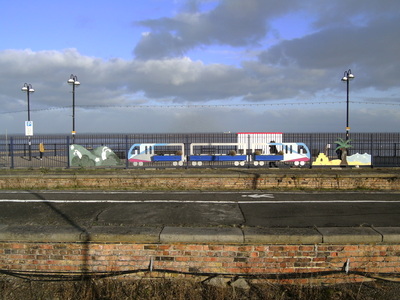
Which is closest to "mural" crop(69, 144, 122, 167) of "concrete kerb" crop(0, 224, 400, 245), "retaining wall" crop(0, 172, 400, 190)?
"retaining wall" crop(0, 172, 400, 190)

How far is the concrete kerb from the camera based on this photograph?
4.70 m

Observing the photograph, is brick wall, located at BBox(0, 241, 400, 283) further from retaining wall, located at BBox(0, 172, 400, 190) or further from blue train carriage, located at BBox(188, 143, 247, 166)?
blue train carriage, located at BBox(188, 143, 247, 166)

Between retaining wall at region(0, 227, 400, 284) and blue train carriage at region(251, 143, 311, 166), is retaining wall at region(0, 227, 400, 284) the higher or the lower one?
the lower one

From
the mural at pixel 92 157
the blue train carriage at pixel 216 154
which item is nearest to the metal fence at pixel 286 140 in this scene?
the mural at pixel 92 157

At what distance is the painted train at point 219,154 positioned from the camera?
50.7 feet

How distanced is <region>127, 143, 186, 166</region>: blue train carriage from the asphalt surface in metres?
5.60

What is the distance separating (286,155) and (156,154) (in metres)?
6.61

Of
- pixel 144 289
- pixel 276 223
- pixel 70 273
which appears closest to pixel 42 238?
pixel 70 273

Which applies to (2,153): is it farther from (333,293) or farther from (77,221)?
(333,293)

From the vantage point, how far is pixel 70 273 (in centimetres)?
484

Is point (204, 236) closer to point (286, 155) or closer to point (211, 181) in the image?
point (211, 181)

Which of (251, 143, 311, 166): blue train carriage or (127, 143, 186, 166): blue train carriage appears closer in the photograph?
(127, 143, 186, 166): blue train carriage

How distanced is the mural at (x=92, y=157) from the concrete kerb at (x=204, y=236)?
36.6 feet

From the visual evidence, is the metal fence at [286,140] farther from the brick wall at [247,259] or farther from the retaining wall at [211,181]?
the brick wall at [247,259]
